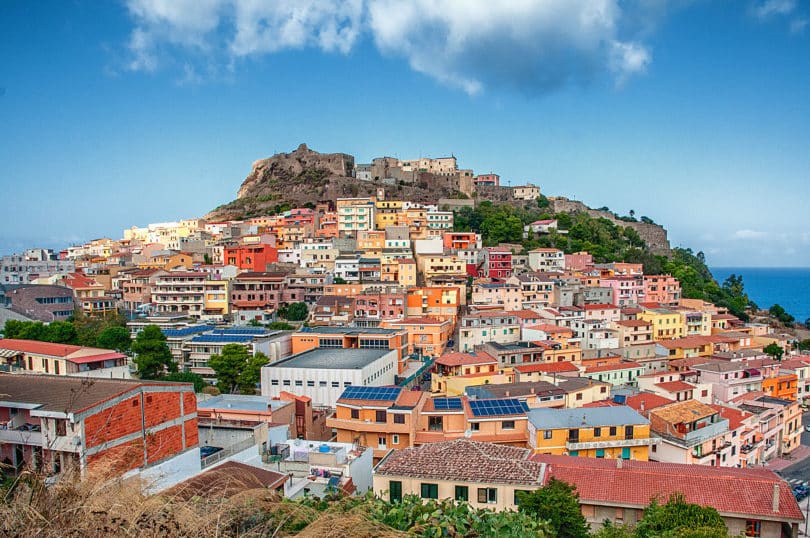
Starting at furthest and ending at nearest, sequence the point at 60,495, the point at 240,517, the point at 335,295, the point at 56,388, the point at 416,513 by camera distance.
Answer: the point at 335,295, the point at 56,388, the point at 416,513, the point at 240,517, the point at 60,495

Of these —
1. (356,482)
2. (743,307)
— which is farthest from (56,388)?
(743,307)

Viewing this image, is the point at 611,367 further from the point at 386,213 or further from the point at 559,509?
the point at 386,213

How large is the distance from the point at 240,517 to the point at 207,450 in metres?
7.37

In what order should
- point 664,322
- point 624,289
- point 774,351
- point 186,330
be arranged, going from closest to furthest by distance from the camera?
1. point 186,330
2. point 774,351
3. point 664,322
4. point 624,289

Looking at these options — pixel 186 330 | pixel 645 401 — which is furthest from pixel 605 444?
pixel 186 330

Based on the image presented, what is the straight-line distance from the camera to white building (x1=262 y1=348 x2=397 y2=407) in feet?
68.7

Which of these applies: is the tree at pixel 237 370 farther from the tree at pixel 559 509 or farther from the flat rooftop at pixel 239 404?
the tree at pixel 559 509

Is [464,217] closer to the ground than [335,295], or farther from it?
farther from it

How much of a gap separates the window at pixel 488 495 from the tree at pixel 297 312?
23.8m

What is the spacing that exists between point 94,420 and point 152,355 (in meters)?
17.1

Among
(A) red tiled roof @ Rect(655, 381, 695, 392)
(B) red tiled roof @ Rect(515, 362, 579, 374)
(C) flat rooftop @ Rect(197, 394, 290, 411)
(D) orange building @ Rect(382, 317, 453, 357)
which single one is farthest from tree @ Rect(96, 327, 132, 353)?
(A) red tiled roof @ Rect(655, 381, 695, 392)

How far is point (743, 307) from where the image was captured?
48.4 m

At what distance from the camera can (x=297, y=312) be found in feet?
111

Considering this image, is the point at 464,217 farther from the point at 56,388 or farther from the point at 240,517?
the point at 240,517
